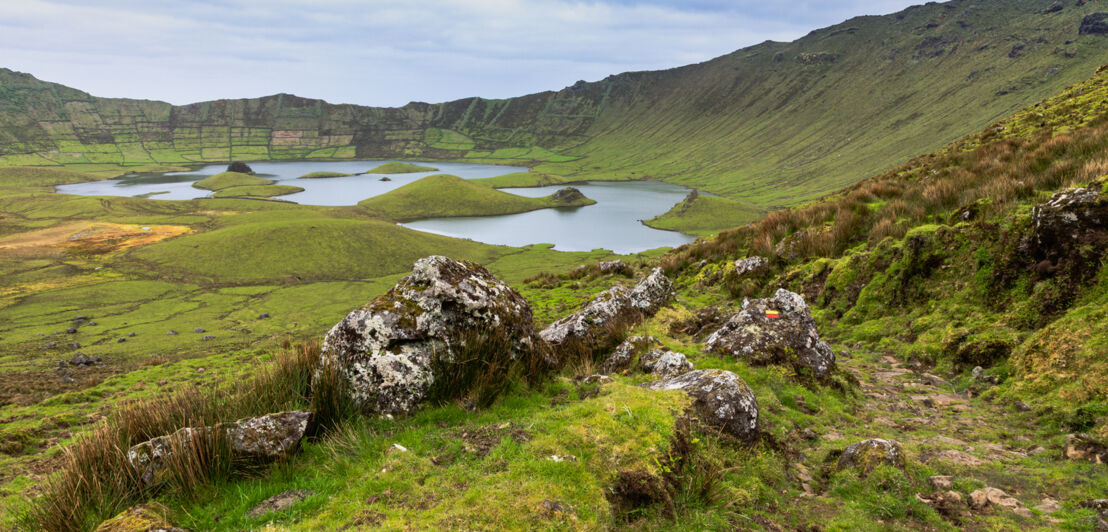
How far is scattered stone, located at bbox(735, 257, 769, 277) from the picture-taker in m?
17.3

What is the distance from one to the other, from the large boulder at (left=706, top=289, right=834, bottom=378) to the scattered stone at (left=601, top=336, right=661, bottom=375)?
1.40 m

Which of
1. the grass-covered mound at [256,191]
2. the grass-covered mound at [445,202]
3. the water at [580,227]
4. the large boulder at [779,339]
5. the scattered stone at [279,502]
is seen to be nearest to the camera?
the scattered stone at [279,502]

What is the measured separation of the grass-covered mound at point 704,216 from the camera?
11831 cm

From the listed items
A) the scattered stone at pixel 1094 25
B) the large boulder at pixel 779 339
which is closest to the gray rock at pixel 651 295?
the large boulder at pixel 779 339

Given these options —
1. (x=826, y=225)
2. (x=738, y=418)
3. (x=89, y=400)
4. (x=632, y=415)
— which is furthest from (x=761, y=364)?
(x=89, y=400)

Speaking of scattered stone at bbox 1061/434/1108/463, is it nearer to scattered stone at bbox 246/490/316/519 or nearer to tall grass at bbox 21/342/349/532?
scattered stone at bbox 246/490/316/519

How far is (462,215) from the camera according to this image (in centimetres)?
14550

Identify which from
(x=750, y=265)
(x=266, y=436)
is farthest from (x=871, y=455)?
(x=750, y=265)

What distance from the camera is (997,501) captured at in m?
5.30

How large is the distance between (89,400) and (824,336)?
2861cm

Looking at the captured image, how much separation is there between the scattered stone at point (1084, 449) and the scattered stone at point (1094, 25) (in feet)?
896

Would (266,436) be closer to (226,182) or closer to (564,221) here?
(564,221)

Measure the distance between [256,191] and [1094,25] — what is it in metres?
329

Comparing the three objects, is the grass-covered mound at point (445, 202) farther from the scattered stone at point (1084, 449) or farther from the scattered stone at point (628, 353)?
the scattered stone at point (1084, 449)
